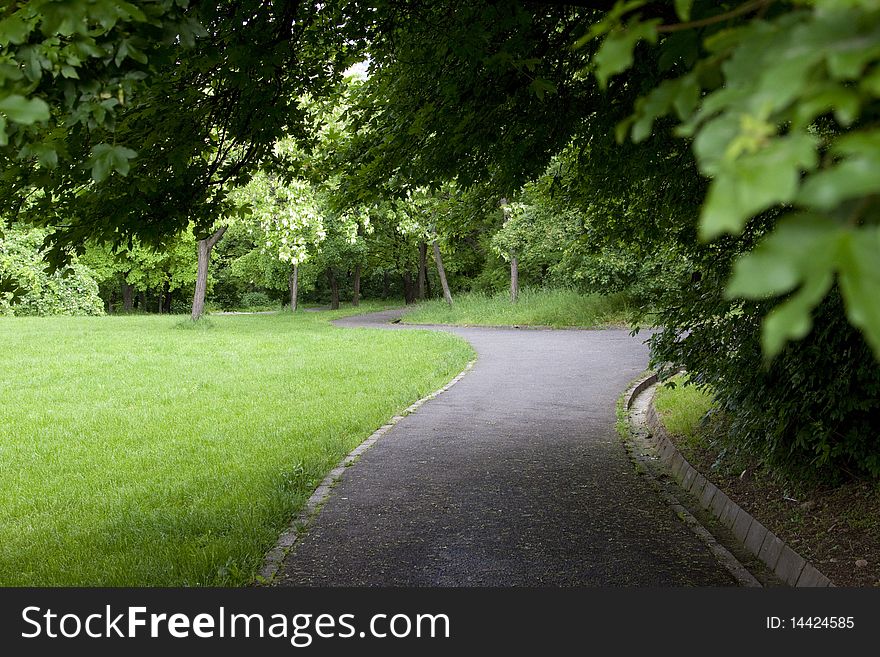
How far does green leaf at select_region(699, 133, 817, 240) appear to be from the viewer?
1.03 meters

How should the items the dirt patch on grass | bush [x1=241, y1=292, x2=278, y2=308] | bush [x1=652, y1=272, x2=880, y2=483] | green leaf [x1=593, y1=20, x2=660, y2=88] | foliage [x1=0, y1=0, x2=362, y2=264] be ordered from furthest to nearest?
bush [x1=241, y1=292, x2=278, y2=308], bush [x1=652, y1=272, x2=880, y2=483], the dirt patch on grass, foliage [x1=0, y1=0, x2=362, y2=264], green leaf [x1=593, y1=20, x2=660, y2=88]

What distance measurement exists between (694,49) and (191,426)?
9383mm

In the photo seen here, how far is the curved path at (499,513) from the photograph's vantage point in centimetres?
508

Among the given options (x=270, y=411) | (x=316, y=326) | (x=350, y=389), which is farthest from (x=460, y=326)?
(x=270, y=411)

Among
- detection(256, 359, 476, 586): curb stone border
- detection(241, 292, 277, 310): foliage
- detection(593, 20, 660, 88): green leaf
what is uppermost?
detection(593, 20, 660, 88): green leaf

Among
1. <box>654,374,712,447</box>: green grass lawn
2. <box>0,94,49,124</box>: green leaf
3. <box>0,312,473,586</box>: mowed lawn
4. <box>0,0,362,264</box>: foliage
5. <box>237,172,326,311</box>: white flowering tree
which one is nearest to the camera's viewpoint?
<box>0,94,49,124</box>: green leaf

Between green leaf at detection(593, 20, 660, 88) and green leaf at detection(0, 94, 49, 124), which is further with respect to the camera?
green leaf at detection(0, 94, 49, 124)

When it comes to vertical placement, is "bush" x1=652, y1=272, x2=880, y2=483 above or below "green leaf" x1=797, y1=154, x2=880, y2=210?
below

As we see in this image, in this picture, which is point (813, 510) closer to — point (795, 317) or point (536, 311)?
point (795, 317)

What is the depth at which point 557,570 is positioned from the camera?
5066 millimetres

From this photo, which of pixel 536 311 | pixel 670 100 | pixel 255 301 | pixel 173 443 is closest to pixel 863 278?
pixel 670 100

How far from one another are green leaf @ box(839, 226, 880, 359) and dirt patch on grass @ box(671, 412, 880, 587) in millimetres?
4288

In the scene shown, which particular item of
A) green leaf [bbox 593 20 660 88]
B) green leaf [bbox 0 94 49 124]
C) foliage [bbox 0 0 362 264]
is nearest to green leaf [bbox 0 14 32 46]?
foliage [bbox 0 0 362 264]

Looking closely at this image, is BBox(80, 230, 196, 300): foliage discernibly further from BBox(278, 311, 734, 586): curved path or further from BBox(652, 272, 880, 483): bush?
BBox(652, 272, 880, 483): bush
